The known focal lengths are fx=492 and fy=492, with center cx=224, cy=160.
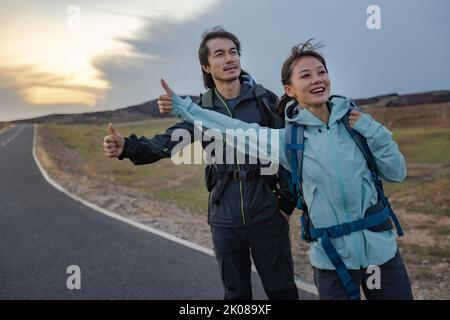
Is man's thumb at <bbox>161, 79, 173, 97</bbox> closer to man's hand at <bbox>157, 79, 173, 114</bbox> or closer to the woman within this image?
man's hand at <bbox>157, 79, 173, 114</bbox>

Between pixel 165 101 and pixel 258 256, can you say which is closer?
pixel 165 101

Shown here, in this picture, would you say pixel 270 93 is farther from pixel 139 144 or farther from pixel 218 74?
pixel 139 144

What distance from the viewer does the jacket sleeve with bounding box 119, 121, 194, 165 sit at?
122 inches

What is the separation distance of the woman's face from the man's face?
64 centimetres

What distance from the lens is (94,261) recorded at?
6.52 m

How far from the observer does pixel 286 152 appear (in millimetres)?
2750

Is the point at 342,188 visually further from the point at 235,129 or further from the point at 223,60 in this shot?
the point at 223,60

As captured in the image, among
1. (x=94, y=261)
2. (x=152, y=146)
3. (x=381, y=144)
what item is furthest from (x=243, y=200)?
(x=94, y=261)

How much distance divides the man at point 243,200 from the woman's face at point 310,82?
1.93ft

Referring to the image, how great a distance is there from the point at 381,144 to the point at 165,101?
1.31 meters
